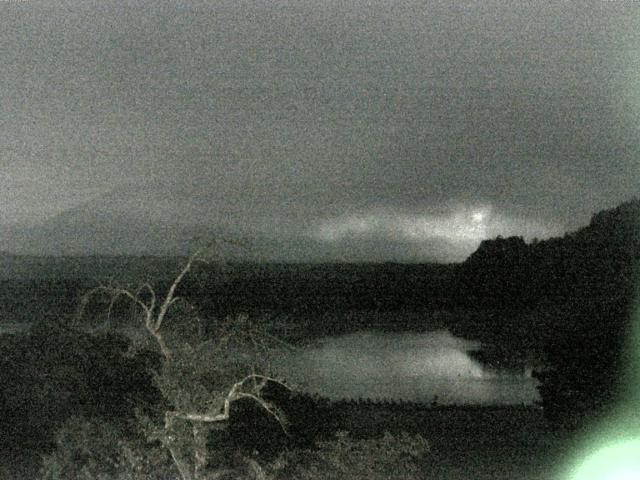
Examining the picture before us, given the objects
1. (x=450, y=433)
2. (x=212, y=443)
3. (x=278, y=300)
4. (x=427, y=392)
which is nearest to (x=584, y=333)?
(x=427, y=392)

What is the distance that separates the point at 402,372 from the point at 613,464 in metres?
4.96

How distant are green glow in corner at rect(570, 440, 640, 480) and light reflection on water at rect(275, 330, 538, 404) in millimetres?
2794

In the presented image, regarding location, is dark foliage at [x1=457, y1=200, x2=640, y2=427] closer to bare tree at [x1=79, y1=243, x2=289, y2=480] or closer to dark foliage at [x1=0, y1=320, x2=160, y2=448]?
bare tree at [x1=79, y1=243, x2=289, y2=480]

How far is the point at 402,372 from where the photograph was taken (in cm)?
1258

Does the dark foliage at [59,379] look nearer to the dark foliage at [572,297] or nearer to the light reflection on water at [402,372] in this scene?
the light reflection on water at [402,372]

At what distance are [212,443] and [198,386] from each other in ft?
6.13

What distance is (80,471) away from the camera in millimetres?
6754

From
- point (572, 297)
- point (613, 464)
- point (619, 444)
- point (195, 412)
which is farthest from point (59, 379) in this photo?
point (572, 297)

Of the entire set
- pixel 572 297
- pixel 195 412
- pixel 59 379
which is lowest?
pixel 59 379

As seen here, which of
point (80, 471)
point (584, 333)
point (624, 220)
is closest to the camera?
point (80, 471)

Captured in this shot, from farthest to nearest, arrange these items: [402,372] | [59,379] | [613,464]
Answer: [402,372] < [59,379] < [613,464]

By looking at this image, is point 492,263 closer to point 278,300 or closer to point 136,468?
point 278,300

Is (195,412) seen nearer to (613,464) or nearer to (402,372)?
(613,464)

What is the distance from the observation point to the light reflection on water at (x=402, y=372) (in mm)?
11273
